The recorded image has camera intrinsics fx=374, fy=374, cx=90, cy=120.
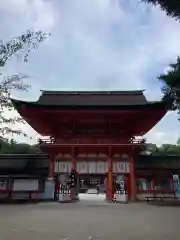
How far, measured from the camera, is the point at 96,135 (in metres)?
27.5

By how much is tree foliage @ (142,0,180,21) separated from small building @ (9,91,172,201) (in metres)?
18.9

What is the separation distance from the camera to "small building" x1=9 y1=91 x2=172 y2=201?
26.0 m

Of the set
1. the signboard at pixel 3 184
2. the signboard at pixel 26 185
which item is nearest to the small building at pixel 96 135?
the signboard at pixel 26 185

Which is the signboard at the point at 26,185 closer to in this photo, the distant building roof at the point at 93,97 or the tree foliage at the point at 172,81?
the distant building roof at the point at 93,97

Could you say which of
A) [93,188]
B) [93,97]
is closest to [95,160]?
[93,97]

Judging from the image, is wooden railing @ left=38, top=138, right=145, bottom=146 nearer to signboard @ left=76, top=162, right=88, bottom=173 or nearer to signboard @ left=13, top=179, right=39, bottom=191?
Result: signboard @ left=76, top=162, right=88, bottom=173

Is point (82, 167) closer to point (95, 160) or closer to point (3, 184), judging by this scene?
point (95, 160)

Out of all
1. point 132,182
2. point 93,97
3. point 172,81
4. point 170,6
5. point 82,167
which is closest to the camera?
point 170,6

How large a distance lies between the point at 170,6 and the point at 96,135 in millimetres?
21386

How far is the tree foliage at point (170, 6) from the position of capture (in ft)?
20.6

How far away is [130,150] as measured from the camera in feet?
88.3

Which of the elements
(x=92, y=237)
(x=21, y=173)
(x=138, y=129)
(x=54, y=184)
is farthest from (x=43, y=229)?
(x=138, y=129)

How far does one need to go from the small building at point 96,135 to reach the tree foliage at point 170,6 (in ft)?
62.1

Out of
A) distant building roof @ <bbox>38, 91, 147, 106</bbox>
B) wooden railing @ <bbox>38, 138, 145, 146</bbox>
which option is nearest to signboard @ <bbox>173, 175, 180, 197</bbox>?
wooden railing @ <bbox>38, 138, 145, 146</bbox>
